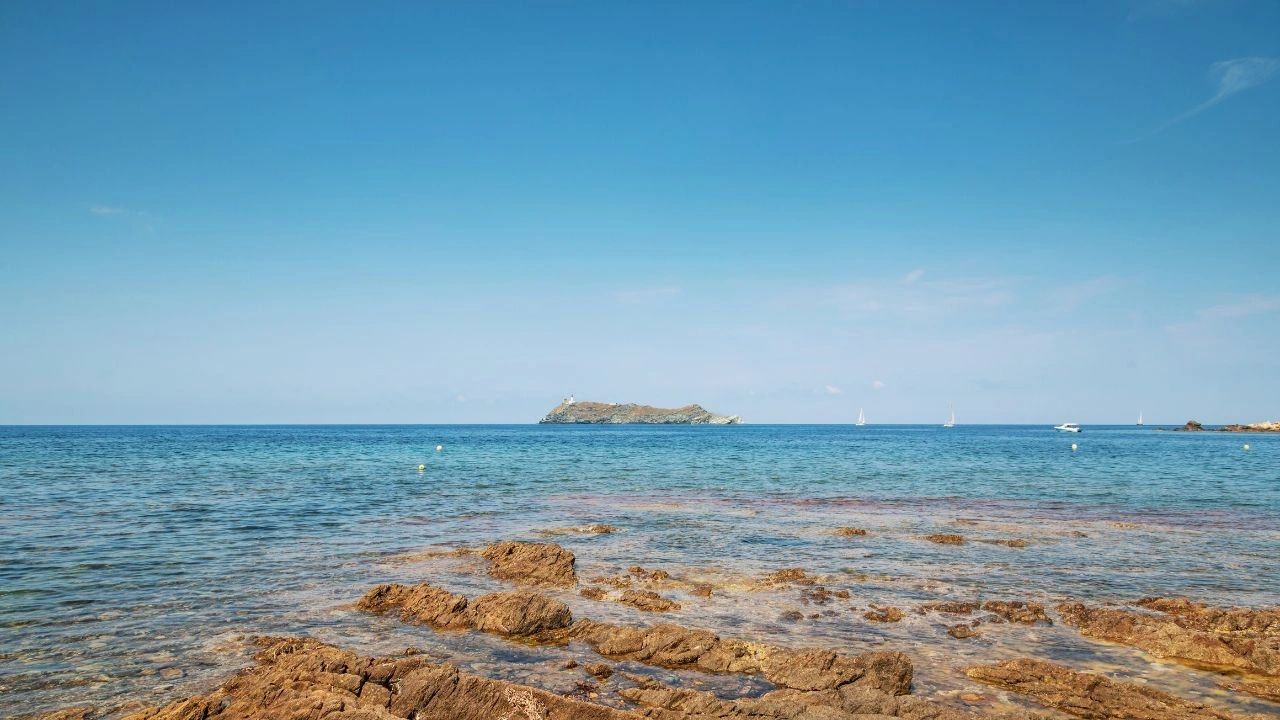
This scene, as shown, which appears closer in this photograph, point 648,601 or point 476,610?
point 476,610

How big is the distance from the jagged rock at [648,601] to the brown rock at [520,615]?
1770 mm

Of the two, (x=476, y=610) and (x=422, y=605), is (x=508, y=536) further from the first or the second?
(x=476, y=610)

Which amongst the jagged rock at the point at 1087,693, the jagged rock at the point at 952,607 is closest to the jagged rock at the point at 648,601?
the jagged rock at the point at 952,607

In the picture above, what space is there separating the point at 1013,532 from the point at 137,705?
81.6 feet

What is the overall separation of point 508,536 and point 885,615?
43.6 feet

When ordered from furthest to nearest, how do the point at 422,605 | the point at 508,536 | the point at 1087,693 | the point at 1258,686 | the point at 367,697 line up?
the point at 508,536 → the point at 422,605 → the point at 1258,686 → the point at 1087,693 → the point at 367,697

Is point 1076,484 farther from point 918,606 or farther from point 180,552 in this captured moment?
point 180,552

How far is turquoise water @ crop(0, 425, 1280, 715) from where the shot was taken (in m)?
11.4

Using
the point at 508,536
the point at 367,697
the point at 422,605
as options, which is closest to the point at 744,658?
the point at 367,697

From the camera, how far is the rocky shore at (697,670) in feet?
26.8

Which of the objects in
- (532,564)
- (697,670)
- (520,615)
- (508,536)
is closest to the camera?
(697,670)

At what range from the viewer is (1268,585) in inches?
646

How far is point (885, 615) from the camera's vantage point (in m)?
13.7

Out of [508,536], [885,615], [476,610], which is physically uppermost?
[476,610]
